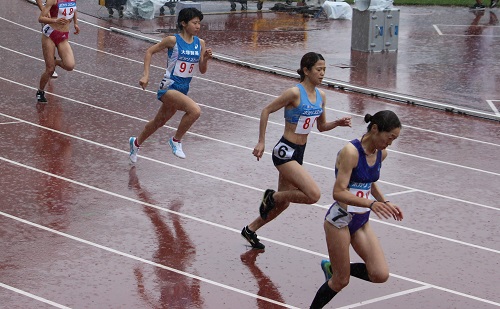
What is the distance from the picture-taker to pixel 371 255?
735 centimetres

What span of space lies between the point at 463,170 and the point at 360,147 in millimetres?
5565

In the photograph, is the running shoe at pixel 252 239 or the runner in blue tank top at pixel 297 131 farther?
the running shoe at pixel 252 239

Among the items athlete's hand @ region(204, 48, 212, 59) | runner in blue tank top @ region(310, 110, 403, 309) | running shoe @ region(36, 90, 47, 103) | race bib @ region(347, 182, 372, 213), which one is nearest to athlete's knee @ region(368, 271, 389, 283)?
runner in blue tank top @ region(310, 110, 403, 309)

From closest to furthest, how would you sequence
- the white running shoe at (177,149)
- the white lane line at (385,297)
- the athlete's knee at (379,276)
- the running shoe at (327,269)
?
the athlete's knee at (379,276), the running shoe at (327,269), the white lane line at (385,297), the white running shoe at (177,149)

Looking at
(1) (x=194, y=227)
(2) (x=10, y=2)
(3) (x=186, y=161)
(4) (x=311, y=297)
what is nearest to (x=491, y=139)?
(3) (x=186, y=161)

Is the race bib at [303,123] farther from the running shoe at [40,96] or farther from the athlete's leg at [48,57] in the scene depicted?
the running shoe at [40,96]

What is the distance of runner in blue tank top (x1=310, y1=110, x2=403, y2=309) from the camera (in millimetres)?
7199

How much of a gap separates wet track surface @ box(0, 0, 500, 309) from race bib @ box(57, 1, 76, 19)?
4.45ft

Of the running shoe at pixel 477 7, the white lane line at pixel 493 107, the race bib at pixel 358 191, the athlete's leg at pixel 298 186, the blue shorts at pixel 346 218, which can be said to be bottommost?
the running shoe at pixel 477 7

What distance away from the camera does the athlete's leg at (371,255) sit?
732 centimetres

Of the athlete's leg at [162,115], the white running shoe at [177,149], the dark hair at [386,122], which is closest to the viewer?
the dark hair at [386,122]

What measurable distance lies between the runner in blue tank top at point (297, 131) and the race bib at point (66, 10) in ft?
23.8

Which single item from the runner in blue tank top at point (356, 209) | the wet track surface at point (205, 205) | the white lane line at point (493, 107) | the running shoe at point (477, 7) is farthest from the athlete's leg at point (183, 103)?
the running shoe at point (477, 7)

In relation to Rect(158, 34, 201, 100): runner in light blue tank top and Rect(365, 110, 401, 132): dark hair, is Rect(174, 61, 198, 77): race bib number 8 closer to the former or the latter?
Rect(158, 34, 201, 100): runner in light blue tank top
